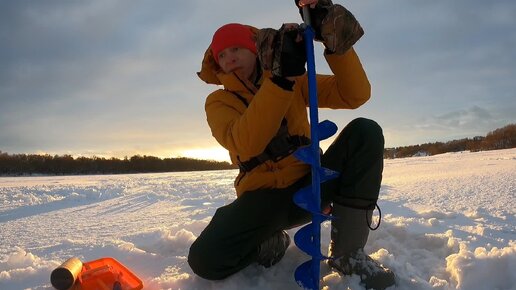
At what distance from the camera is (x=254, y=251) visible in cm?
230

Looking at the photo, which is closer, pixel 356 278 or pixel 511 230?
pixel 356 278

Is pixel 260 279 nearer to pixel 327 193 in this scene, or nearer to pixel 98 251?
pixel 327 193

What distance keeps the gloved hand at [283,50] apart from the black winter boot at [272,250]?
1.02 m

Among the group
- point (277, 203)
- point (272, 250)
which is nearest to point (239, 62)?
point (277, 203)

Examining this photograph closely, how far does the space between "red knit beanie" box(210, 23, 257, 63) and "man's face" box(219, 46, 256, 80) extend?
27 millimetres

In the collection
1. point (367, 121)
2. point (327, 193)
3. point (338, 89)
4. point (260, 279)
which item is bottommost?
point (260, 279)

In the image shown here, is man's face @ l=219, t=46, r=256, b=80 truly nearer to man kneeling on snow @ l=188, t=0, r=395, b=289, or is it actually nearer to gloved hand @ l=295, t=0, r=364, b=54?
man kneeling on snow @ l=188, t=0, r=395, b=289

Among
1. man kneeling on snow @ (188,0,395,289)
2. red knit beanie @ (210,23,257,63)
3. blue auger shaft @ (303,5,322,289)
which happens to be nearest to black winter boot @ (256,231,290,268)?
man kneeling on snow @ (188,0,395,289)

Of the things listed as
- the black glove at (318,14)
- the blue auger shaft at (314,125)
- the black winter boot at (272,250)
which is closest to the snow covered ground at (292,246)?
the black winter boot at (272,250)

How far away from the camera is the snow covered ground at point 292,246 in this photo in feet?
6.84

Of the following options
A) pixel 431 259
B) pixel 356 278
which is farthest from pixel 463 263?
pixel 356 278

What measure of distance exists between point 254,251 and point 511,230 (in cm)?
196

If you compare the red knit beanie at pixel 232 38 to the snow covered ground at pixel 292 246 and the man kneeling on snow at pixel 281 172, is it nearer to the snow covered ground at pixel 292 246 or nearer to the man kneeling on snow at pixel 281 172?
the man kneeling on snow at pixel 281 172

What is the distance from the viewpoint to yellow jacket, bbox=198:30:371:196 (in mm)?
1917
